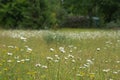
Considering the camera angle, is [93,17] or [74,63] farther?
[93,17]

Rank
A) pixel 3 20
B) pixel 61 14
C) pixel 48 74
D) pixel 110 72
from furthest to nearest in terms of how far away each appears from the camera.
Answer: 1. pixel 61 14
2. pixel 3 20
3. pixel 110 72
4. pixel 48 74

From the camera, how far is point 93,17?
48812mm

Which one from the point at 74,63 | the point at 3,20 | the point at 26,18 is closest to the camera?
the point at 74,63

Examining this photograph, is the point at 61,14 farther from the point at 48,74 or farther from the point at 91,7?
the point at 48,74

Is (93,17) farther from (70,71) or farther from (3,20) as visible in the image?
(70,71)

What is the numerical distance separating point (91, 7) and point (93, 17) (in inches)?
97.2

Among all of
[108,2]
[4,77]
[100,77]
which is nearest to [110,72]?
[100,77]

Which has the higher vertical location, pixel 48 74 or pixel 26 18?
pixel 48 74

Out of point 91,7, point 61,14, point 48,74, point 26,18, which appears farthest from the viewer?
point 91,7

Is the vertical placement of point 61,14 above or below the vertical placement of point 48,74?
below

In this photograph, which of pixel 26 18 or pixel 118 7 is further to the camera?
pixel 118 7

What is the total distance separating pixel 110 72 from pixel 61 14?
3362cm

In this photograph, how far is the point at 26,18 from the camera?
1246 inches

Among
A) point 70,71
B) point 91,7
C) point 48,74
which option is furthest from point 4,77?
point 91,7
